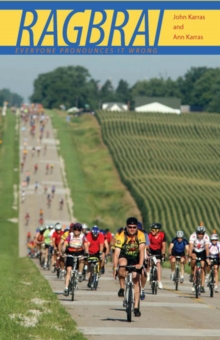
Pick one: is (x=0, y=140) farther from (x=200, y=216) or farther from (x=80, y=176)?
(x=200, y=216)

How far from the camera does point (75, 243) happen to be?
24.5 m

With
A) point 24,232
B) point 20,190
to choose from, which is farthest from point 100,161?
point 24,232

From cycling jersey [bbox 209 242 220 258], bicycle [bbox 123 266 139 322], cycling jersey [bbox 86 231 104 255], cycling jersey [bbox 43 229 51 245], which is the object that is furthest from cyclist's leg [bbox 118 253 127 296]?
cycling jersey [bbox 43 229 51 245]

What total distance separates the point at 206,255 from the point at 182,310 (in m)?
4.97

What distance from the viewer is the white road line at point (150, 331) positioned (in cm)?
1705

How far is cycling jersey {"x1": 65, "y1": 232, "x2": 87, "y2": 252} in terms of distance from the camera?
24.4m

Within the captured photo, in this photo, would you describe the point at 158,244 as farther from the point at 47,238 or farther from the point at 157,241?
the point at 47,238

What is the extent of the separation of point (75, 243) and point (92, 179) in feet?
271

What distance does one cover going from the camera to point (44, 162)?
11644 cm

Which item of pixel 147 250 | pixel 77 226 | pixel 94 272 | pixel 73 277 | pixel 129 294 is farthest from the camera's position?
pixel 94 272

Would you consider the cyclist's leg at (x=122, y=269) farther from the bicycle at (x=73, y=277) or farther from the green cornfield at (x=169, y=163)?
the green cornfield at (x=169, y=163)

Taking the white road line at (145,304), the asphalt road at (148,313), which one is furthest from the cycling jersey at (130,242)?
the white road line at (145,304)

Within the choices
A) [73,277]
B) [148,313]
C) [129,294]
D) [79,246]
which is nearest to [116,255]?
[129,294]

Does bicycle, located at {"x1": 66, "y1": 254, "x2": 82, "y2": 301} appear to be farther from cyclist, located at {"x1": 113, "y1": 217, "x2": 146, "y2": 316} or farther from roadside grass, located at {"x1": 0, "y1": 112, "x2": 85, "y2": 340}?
cyclist, located at {"x1": 113, "y1": 217, "x2": 146, "y2": 316}
